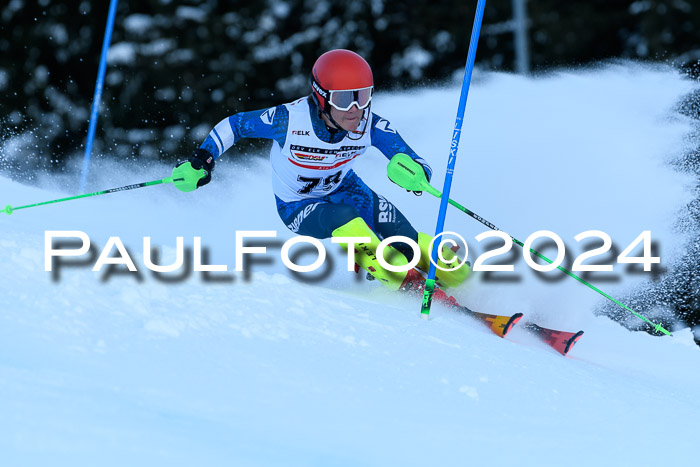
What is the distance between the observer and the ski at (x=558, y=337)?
3672mm

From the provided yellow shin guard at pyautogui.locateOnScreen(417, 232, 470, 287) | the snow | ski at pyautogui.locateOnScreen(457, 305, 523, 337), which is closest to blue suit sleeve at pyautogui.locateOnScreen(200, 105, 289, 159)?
the snow

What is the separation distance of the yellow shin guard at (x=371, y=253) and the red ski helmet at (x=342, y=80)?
21.1 inches

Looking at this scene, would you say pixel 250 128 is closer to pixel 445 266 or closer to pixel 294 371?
pixel 445 266

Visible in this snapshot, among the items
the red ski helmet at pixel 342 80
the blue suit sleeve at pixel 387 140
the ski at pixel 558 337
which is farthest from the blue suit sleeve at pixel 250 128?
the ski at pixel 558 337

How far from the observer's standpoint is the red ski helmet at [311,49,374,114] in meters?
3.77

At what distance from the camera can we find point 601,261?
600cm

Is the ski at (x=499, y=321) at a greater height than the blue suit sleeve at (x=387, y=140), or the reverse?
the blue suit sleeve at (x=387, y=140)

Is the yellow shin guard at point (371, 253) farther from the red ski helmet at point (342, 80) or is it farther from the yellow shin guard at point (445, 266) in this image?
the red ski helmet at point (342, 80)

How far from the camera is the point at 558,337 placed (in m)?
3.75

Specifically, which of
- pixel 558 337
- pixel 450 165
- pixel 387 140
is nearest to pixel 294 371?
pixel 450 165

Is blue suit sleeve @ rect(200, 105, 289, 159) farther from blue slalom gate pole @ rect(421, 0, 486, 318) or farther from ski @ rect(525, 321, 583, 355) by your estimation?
ski @ rect(525, 321, 583, 355)

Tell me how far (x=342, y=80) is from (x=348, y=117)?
19 cm

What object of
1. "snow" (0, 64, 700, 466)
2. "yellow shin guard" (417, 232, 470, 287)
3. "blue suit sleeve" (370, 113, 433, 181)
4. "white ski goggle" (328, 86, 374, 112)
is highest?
"white ski goggle" (328, 86, 374, 112)

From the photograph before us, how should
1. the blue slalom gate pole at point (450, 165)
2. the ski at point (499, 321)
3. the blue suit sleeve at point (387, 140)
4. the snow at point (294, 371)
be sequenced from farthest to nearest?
the blue suit sleeve at point (387, 140), the ski at point (499, 321), the blue slalom gate pole at point (450, 165), the snow at point (294, 371)
